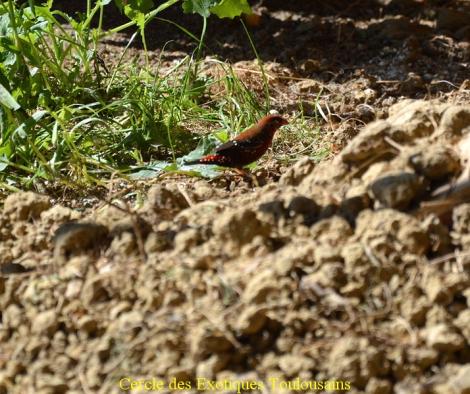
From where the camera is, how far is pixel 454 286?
238 centimetres

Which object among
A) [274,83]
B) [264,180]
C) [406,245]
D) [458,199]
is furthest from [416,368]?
[274,83]

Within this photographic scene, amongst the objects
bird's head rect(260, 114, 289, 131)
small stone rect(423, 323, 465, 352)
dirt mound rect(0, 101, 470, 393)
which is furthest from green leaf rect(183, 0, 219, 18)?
small stone rect(423, 323, 465, 352)

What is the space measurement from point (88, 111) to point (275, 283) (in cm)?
228

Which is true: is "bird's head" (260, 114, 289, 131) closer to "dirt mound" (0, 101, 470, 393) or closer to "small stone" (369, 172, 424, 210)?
"dirt mound" (0, 101, 470, 393)

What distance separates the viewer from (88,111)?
4.42 metres

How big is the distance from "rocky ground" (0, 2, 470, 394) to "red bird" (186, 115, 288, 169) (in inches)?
29.7

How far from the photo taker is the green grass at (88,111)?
3.83m

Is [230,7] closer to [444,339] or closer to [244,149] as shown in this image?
[244,149]

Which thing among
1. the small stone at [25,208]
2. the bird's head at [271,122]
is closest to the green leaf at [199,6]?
the bird's head at [271,122]

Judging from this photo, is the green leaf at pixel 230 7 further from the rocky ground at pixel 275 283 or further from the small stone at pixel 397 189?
the small stone at pixel 397 189

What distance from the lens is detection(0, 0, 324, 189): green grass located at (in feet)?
12.6

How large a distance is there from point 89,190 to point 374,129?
4.94 feet

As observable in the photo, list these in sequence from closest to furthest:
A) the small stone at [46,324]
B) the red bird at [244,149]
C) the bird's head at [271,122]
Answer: the small stone at [46,324] → the red bird at [244,149] → the bird's head at [271,122]

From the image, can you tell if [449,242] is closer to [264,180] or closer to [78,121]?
[264,180]
